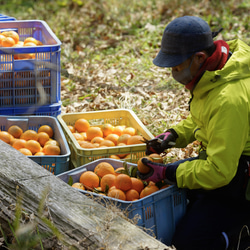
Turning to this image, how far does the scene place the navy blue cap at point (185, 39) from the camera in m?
2.66

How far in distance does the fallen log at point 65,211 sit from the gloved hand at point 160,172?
60cm

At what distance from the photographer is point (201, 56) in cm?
269

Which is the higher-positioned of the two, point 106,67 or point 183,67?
point 183,67

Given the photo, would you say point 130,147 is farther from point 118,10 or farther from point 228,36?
point 118,10

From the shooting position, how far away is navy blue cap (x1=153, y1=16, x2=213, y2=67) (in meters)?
2.66

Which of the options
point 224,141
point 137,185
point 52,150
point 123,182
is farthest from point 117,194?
point 52,150

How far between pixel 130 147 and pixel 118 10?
593 cm

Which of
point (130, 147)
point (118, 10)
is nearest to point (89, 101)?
point (130, 147)

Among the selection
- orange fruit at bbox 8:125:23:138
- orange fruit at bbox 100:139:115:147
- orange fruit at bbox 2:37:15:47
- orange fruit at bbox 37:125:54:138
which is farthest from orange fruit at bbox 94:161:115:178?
orange fruit at bbox 2:37:15:47

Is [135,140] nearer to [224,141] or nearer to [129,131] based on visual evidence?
[129,131]

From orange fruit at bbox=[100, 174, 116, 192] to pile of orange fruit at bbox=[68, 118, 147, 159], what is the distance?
0.47 m

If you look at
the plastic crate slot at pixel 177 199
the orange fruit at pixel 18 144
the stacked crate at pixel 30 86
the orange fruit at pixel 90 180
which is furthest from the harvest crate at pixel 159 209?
the stacked crate at pixel 30 86

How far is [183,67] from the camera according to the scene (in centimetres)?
273

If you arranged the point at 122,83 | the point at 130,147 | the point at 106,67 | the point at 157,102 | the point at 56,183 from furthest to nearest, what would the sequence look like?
the point at 106,67 < the point at 122,83 < the point at 157,102 < the point at 130,147 < the point at 56,183
